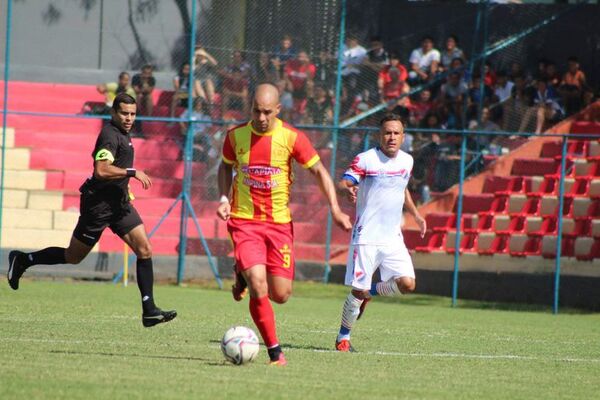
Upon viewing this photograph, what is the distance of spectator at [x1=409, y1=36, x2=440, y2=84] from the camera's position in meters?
24.7

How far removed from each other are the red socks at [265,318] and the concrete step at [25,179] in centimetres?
1332

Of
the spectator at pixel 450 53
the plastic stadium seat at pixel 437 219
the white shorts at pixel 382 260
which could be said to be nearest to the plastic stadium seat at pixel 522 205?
the plastic stadium seat at pixel 437 219

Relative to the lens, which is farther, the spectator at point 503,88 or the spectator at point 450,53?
the spectator at point 450,53

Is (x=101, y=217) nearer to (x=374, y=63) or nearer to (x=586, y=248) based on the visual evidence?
(x=586, y=248)

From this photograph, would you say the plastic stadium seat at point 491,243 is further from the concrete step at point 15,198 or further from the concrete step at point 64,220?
the concrete step at point 15,198

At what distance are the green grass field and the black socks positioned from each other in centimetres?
28

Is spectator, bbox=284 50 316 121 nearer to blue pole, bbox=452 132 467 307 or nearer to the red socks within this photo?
blue pole, bbox=452 132 467 307

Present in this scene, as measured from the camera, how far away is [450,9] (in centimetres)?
2544

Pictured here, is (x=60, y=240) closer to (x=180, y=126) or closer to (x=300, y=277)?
(x=180, y=126)

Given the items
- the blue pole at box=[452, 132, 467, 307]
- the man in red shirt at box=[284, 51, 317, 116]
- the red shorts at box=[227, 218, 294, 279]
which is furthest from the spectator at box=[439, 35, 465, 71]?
the red shorts at box=[227, 218, 294, 279]

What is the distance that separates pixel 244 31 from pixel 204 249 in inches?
173

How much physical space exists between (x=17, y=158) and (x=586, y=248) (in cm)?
1031

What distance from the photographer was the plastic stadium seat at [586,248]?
2048cm

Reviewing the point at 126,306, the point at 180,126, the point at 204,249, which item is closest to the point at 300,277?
the point at 204,249
